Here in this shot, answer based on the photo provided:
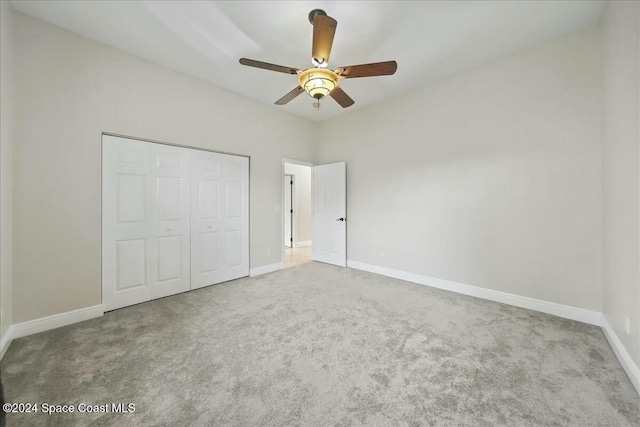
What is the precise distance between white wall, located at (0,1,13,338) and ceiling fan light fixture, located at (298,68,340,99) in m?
2.57

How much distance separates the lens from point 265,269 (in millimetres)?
4547

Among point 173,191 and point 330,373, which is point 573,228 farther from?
point 173,191

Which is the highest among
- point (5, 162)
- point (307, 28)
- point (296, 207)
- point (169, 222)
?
point (307, 28)

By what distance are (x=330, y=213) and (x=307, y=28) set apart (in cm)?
319

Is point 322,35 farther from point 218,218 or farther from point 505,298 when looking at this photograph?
point 505,298

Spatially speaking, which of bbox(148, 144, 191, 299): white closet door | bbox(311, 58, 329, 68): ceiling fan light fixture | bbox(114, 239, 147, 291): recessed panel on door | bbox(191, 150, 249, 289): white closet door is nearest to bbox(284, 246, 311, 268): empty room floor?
bbox(191, 150, 249, 289): white closet door

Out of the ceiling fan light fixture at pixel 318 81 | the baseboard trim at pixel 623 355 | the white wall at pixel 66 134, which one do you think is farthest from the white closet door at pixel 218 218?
the baseboard trim at pixel 623 355

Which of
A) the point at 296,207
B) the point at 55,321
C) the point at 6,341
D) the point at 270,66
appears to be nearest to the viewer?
the point at 6,341

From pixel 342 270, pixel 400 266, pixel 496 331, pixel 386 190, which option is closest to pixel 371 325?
pixel 496 331

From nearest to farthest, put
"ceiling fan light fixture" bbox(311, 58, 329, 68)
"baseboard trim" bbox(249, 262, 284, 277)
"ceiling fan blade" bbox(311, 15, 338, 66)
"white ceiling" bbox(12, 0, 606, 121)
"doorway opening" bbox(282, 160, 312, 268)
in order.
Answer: "ceiling fan blade" bbox(311, 15, 338, 66) < "ceiling fan light fixture" bbox(311, 58, 329, 68) < "white ceiling" bbox(12, 0, 606, 121) < "baseboard trim" bbox(249, 262, 284, 277) < "doorway opening" bbox(282, 160, 312, 268)

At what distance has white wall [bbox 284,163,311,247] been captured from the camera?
7.19m

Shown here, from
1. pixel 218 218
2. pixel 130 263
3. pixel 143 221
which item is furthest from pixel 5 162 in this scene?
pixel 218 218

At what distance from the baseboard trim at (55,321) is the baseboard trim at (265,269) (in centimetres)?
199

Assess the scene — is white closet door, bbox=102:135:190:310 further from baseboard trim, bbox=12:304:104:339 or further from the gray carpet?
the gray carpet
